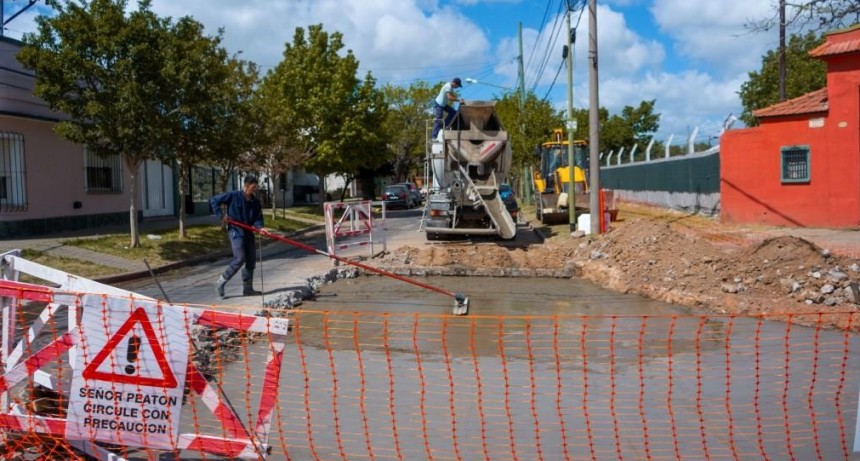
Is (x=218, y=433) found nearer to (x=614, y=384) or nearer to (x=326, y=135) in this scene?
(x=614, y=384)

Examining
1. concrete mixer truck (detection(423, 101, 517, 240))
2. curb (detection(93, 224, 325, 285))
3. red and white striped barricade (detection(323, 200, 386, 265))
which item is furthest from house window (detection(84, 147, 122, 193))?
concrete mixer truck (detection(423, 101, 517, 240))

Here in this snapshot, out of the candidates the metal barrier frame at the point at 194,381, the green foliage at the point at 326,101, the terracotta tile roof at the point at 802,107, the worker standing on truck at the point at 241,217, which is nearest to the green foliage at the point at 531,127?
the green foliage at the point at 326,101

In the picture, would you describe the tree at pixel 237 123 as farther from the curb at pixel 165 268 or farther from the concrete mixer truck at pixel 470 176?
the concrete mixer truck at pixel 470 176

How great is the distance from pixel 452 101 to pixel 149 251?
327 inches

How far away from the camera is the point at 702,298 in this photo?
37.4 ft

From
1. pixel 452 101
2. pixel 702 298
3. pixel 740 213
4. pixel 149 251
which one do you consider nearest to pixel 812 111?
pixel 740 213

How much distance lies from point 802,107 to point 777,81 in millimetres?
28151

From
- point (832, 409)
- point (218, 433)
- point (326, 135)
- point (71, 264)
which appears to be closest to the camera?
point (218, 433)

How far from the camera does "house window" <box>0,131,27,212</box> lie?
1812 centimetres

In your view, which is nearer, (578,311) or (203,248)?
(578,311)

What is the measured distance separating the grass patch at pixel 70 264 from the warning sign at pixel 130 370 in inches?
437

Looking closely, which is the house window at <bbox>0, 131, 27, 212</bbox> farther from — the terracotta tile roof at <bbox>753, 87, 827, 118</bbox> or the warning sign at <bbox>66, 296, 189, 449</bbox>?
the terracotta tile roof at <bbox>753, 87, 827, 118</bbox>

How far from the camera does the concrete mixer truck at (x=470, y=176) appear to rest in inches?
718

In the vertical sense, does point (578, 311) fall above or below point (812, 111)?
below
